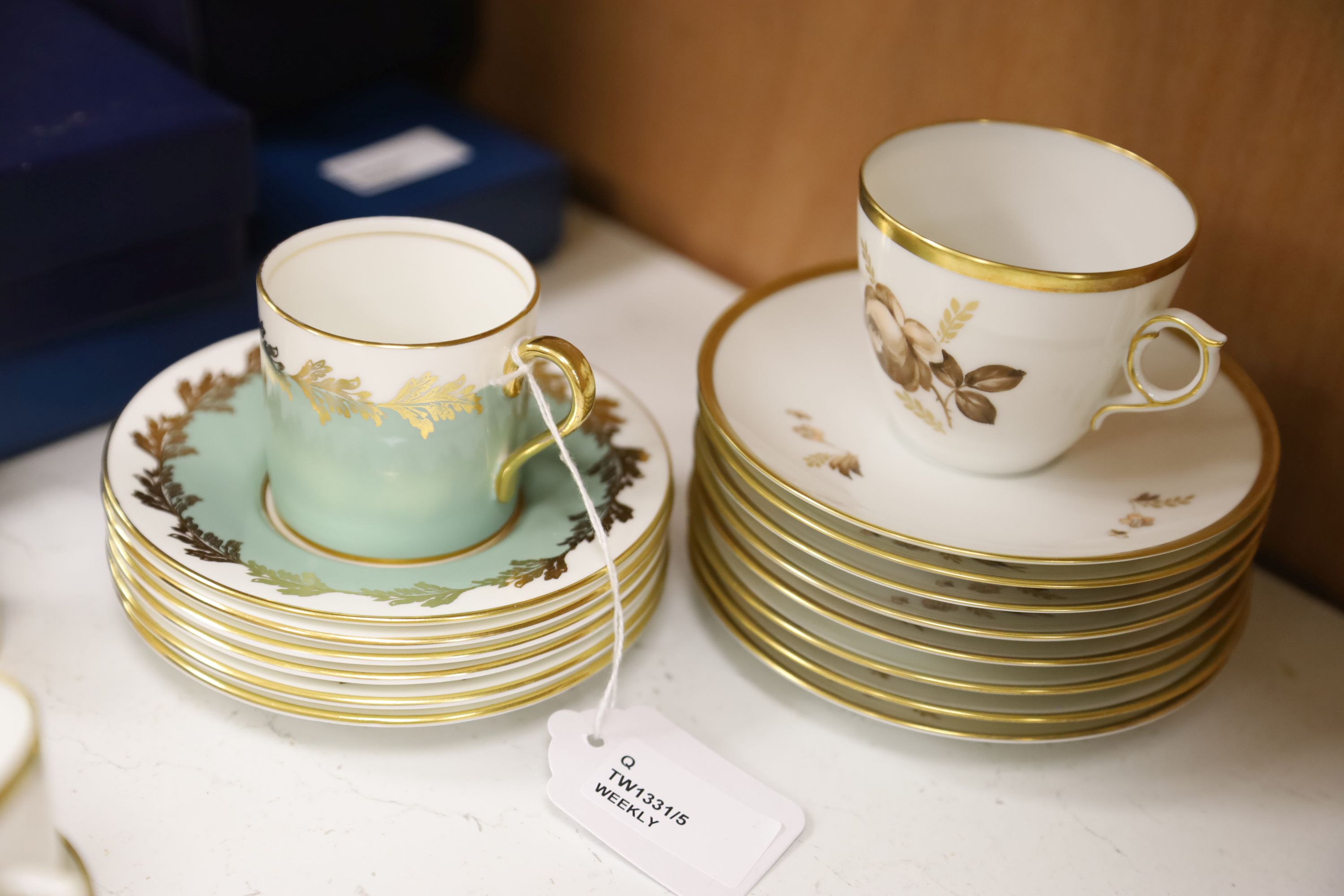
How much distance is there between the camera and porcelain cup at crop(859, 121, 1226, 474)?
56cm

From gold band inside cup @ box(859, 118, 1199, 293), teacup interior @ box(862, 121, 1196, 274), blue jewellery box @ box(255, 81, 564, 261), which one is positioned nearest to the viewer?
gold band inside cup @ box(859, 118, 1199, 293)

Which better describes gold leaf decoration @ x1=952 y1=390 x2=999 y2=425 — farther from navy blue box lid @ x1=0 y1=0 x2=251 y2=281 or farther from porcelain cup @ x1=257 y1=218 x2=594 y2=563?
navy blue box lid @ x1=0 y1=0 x2=251 y2=281

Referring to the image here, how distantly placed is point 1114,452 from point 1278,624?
0.18 meters

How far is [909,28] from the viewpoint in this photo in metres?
0.83

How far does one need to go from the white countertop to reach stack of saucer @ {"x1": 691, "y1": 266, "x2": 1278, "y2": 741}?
0.13ft

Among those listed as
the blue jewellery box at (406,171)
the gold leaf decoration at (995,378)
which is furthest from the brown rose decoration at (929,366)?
the blue jewellery box at (406,171)

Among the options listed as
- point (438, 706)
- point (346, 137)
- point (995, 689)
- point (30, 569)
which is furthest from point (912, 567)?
point (346, 137)

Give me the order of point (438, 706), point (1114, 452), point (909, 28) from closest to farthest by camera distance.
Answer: point (438, 706), point (1114, 452), point (909, 28)

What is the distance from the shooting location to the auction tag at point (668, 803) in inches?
21.7

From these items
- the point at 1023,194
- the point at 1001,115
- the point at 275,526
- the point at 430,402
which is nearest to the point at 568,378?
the point at 430,402

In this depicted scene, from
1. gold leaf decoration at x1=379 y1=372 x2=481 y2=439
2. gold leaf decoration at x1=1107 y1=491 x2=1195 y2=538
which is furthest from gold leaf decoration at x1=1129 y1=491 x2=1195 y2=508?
gold leaf decoration at x1=379 y1=372 x2=481 y2=439

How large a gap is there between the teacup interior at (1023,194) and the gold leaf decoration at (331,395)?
295mm

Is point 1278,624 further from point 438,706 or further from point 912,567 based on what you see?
point 438,706

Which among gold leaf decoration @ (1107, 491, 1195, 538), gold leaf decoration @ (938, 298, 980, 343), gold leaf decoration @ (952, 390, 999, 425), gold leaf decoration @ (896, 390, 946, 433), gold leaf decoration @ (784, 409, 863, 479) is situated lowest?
gold leaf decoration @ (784, 409, 863, 479)
